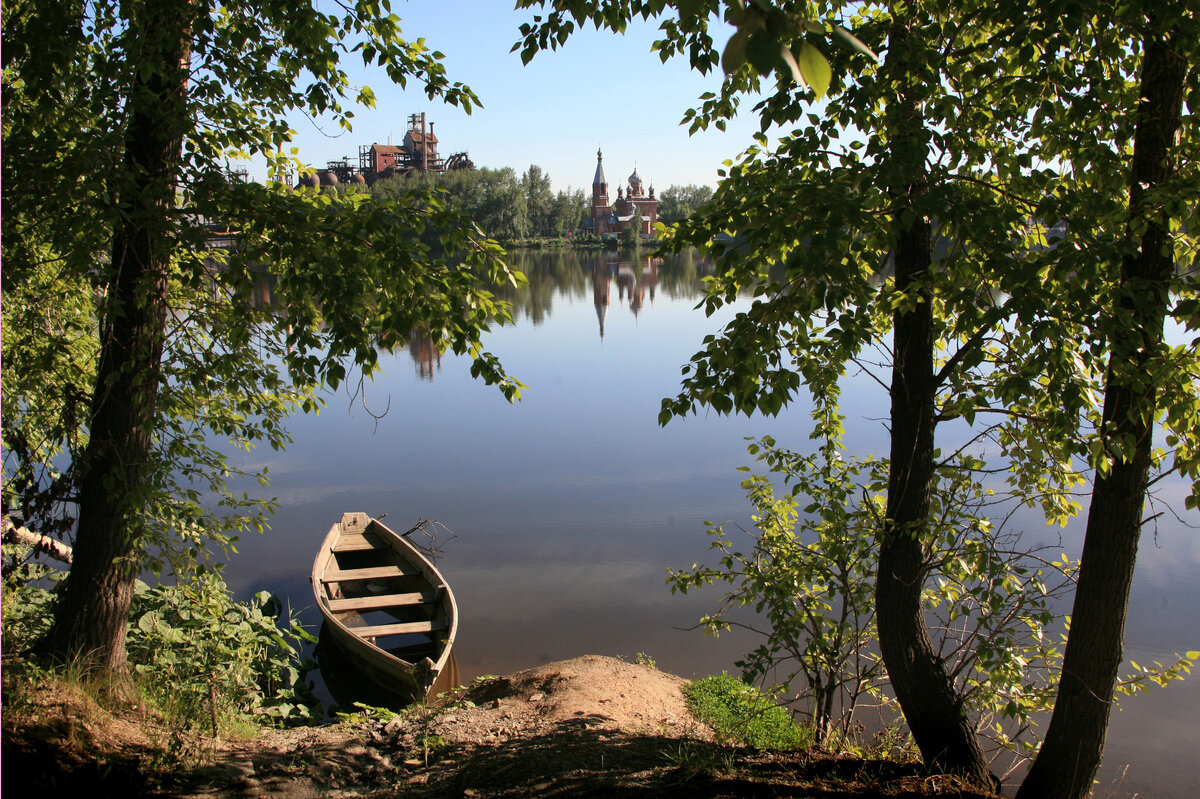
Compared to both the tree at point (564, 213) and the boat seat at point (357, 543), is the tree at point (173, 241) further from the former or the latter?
the tree at point (564, 213)

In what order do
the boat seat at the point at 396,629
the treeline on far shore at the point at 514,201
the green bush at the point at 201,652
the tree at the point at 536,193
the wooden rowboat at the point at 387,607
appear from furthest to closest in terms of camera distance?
the tree at the point at 536,193
the treeline on far shore at the point at 514,201
the boat seat at the point at 396,629
the wooden rowboat at the point at 387,607
the green bush at the point at 201,652

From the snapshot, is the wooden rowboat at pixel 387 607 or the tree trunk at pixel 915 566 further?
the wooden rowboat at pixel 387 607

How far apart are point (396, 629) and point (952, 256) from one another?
732 centimetres

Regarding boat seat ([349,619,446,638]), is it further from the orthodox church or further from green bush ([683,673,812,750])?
the orthodox church

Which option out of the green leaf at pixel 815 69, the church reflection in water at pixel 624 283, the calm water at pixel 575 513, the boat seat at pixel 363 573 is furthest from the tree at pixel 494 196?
the green leaf at pixel 815 69

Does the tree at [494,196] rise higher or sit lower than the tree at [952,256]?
higher

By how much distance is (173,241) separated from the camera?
13.6ft

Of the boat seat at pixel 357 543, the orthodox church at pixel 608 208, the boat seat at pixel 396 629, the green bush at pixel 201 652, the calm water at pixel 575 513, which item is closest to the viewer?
the green bush at pixel 201 652

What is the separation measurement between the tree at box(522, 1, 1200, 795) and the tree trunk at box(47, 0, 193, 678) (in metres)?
2.25

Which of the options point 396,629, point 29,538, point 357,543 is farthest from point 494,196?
point 29,538

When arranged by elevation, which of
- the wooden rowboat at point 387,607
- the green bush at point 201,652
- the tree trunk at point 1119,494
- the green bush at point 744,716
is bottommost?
the wooden rowboat at point 387,607

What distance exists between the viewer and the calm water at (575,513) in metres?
9.19

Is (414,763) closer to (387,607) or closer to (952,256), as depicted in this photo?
(952,256)

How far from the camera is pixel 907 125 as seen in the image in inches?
150
